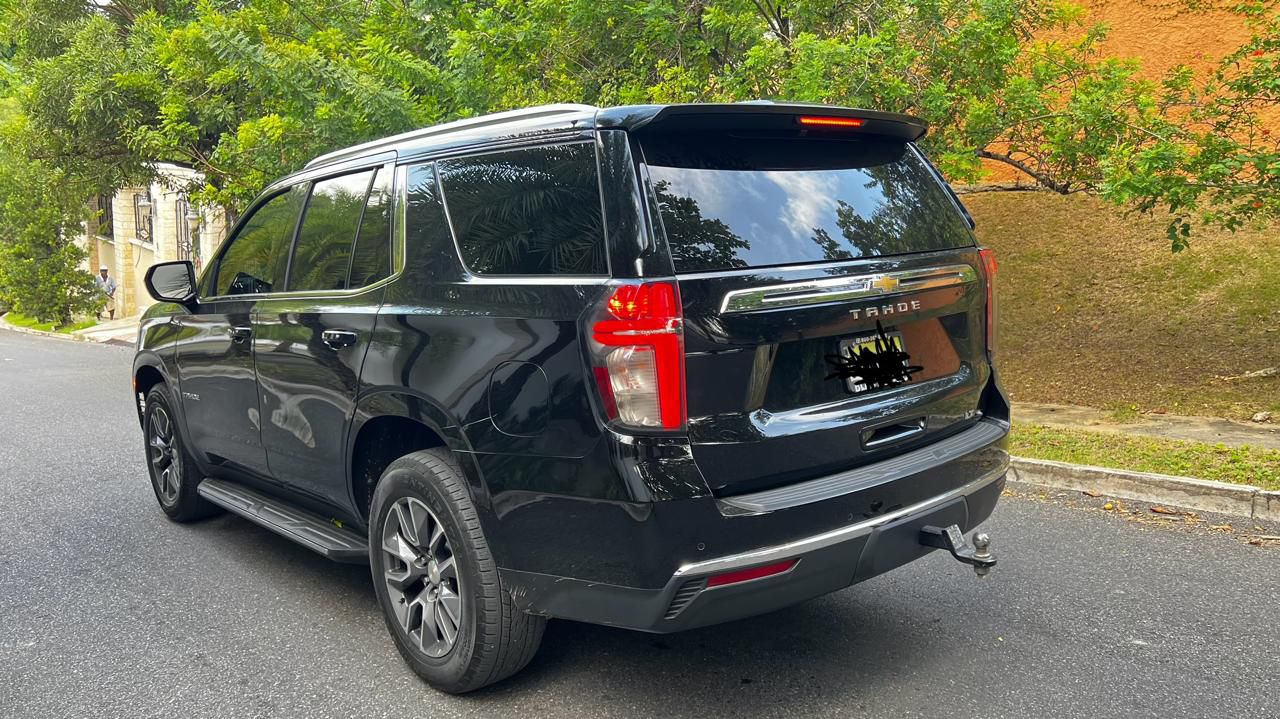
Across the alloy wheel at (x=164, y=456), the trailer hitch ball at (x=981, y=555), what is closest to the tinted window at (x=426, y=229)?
the trailer hitch ball at (x=981, y=555)

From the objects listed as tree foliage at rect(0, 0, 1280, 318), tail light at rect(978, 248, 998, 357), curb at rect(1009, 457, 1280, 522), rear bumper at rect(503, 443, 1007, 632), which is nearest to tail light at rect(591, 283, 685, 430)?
rear bumper at rect(503, 443, 1007, 632)

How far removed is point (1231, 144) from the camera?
7441mm

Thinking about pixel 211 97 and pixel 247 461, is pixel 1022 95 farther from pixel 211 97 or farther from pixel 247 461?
pixel 211 97

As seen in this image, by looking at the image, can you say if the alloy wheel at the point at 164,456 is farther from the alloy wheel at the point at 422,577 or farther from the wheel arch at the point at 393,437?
the alloy wheel at the point at 422,577

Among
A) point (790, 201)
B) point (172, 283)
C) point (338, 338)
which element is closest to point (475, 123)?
point (338, 338)

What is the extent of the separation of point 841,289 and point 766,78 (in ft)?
19.9

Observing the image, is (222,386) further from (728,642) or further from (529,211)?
(728,642)

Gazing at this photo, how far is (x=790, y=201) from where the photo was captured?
3.20m

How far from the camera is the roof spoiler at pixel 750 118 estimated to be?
294 centimetres

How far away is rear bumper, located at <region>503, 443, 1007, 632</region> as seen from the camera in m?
2.79

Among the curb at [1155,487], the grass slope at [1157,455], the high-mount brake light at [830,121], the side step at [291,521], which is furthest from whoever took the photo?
the grass slope at [1157,455]

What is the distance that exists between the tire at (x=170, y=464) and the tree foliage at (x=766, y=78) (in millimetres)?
5136

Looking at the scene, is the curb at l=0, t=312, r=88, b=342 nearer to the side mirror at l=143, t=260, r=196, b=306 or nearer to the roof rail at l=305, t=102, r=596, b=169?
the side mirror at l=143, t=260, r=196, b=306

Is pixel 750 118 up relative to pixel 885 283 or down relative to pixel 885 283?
up
